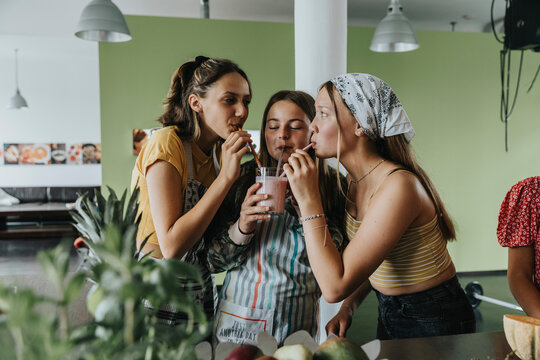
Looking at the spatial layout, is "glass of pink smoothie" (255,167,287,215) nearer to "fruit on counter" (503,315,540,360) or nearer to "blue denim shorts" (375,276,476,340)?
"blue denim shorts" (375,276,476,340)

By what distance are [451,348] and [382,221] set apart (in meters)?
0.38

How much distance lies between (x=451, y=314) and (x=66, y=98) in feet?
37.3

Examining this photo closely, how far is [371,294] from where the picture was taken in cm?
573

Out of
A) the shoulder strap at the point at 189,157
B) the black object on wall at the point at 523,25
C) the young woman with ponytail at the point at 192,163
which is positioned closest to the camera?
the young woman with ponytail at the point at 192,163

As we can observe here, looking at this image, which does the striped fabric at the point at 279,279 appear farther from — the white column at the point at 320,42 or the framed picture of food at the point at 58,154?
the framed picture of food at the point at 58,154

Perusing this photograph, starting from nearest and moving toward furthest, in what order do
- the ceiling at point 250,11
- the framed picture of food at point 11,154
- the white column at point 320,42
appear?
the white column at point 320,42 < the ceiling at point 250,11 < the framed picture of food at point 11,154

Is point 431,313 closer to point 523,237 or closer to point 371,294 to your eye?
point 523,237

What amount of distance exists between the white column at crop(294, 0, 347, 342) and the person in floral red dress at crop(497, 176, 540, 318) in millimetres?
1130

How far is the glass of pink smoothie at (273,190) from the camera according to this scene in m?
1.48

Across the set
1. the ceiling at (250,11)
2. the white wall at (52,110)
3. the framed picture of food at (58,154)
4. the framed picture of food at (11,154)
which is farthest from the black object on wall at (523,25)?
the framed picture of food at (11,154)

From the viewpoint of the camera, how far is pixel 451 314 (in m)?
1.49

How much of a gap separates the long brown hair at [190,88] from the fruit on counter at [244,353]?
1.00 m

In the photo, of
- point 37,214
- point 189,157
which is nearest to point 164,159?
point 189,157

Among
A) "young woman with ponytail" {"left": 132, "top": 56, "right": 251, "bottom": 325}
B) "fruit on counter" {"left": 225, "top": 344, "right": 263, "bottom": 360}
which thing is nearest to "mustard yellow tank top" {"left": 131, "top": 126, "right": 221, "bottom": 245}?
"young woman with ponytail" {"left": 132, "top": 56, "right": 251, "bottom": 325}
